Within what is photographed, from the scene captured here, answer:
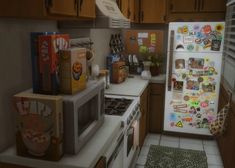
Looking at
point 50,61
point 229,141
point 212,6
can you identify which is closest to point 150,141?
point 229,141

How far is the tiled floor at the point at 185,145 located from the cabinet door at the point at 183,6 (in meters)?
1.96

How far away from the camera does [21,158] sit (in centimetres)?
153

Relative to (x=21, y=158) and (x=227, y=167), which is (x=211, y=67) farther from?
(x=21, y=158)

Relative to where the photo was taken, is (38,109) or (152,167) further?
(152,167)

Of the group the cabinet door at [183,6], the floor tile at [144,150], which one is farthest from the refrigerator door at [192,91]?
the cabinet door at [183,6]

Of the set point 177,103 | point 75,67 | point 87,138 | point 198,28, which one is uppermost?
point 198,28

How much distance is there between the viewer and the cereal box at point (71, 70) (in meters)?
1.52

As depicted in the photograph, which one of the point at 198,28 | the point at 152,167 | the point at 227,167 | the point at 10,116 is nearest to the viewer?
the point at 10,116

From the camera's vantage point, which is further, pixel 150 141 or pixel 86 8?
pixel 150 141

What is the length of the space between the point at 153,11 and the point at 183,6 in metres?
0.46

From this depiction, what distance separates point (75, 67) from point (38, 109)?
33 centimetres

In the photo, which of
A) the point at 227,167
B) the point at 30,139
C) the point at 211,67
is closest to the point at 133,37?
the point at 211,67

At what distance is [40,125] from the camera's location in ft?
4.76

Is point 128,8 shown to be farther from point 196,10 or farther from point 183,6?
point 196,10
